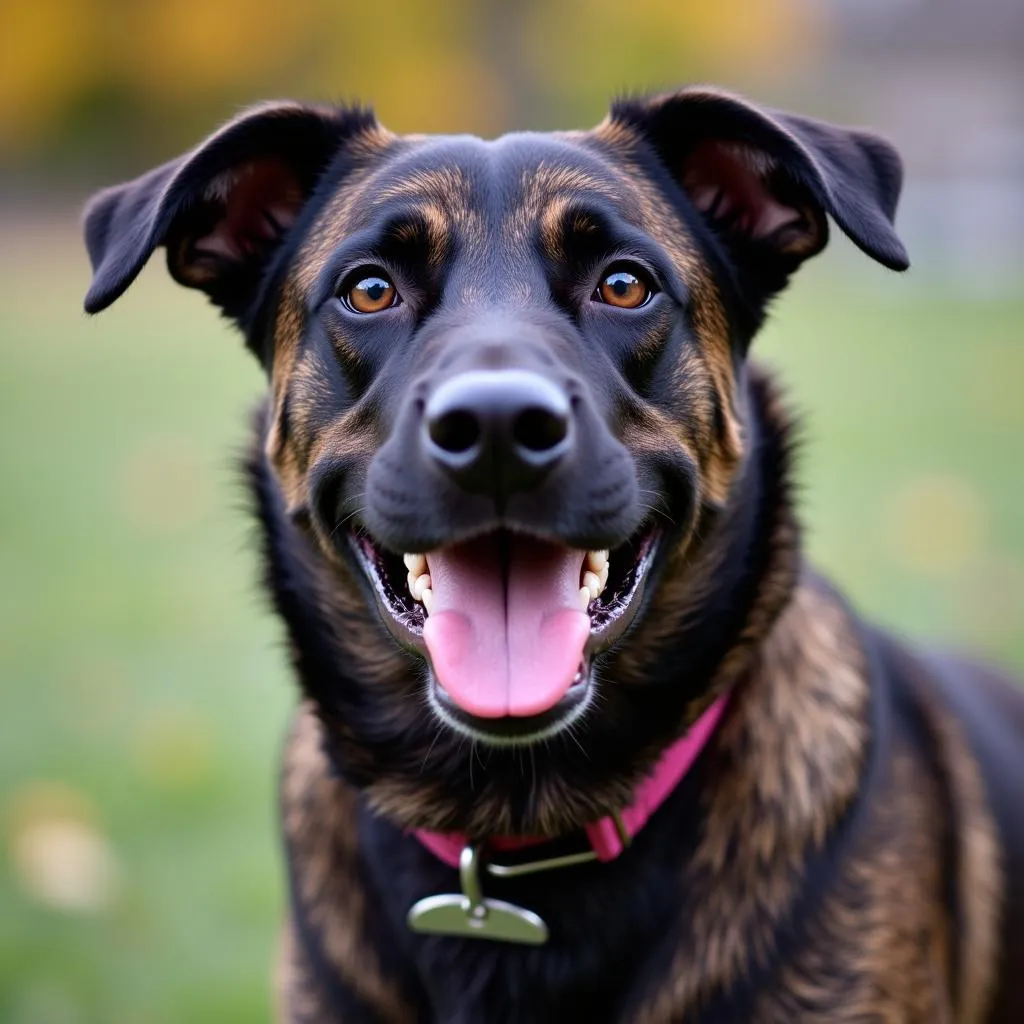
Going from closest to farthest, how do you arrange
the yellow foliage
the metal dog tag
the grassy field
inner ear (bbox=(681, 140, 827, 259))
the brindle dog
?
the brindle dog → the metal dog tag → inner ear (bbox=(681, 140, 827, 259)) → the grassy field → the yellow foliage

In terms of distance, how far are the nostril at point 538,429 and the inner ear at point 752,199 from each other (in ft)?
3.19

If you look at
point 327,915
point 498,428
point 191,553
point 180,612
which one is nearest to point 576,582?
point 498,428

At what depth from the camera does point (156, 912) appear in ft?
13.1

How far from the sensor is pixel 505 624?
237 centimetres

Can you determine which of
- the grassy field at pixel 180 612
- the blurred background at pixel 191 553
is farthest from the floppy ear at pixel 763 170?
the grassy field at pixel 180 612

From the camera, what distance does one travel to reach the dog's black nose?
2145 millimetres

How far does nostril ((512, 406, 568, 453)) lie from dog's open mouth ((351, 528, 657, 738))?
0.96 ft

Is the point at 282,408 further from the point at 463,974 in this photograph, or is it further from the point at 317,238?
the point at 463,974

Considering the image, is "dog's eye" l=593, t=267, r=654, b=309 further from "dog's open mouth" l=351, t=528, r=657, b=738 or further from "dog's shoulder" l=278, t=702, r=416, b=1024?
"dog's shoulder" l=278, t=702, r=416, b=1024

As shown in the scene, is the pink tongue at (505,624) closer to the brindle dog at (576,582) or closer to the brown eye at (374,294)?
the brindle dog at (576,582)

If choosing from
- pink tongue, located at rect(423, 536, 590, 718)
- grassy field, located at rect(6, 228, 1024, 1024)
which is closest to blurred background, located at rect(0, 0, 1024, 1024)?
grassy field, located at rect(6, 228, 1024, 1024)

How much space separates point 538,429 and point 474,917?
98cm

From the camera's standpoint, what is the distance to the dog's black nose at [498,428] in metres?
2.14

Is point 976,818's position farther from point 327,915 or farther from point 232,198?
point 232,198
